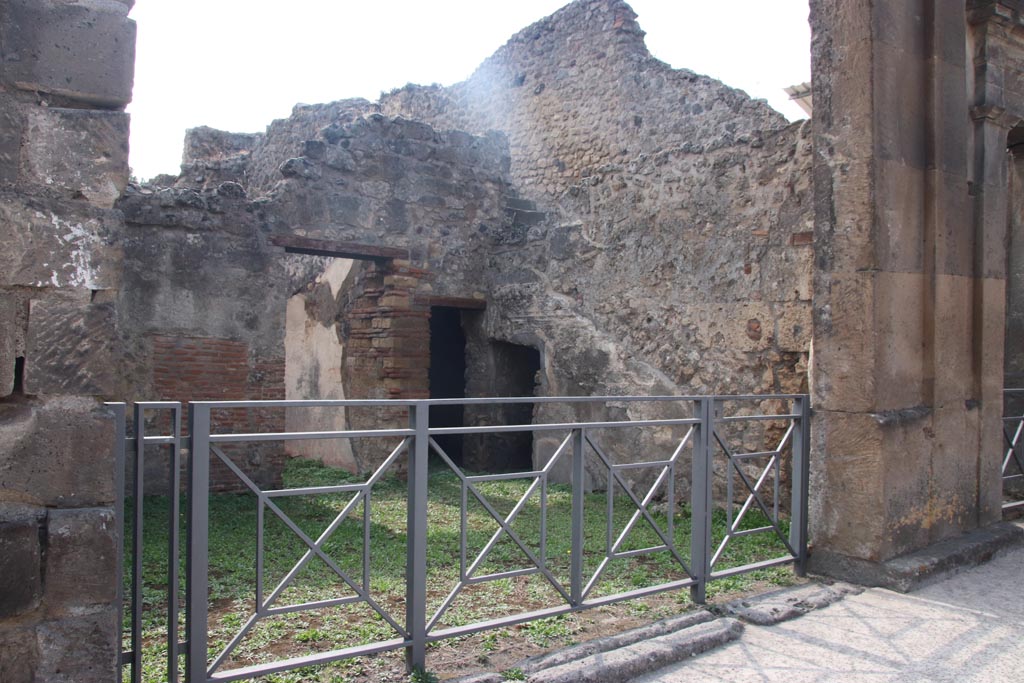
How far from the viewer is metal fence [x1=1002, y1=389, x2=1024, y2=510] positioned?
20.1 ft

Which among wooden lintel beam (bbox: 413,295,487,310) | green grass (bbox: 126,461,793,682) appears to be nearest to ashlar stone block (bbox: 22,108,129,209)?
green grass (bbox: 126,461,793,682)

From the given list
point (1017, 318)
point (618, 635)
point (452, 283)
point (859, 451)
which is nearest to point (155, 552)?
point (618, 635)

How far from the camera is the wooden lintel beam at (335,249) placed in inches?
316

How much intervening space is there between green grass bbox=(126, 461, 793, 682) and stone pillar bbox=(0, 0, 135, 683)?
2.81 ft

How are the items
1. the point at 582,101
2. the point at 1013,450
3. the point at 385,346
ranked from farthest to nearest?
the point at 582,101, the point at 385,346, the point at 1013,450

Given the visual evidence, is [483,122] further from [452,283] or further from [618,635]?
[618,635]

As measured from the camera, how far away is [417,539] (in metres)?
3.23

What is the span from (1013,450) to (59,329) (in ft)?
20.6

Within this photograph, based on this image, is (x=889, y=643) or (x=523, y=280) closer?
(x=889, y=643)

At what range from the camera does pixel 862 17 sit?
4629 mm

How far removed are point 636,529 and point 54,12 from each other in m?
4.83

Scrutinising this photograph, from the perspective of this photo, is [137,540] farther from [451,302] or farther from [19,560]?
[451,302]

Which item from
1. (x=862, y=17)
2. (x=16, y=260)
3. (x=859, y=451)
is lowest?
(x=859, y=451)

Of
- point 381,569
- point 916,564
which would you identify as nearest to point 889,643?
point 916,564
